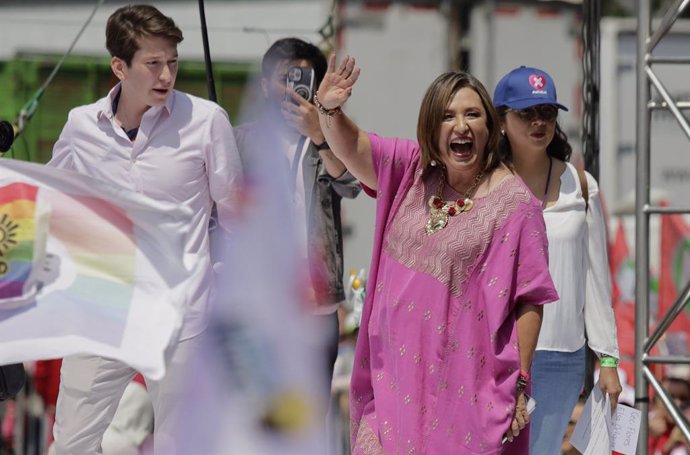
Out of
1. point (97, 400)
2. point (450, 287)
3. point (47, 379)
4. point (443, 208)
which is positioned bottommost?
point (47, 379)

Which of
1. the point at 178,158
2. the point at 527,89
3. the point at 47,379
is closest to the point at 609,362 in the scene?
the point at 527,89

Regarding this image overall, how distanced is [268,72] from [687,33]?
851 centimetres

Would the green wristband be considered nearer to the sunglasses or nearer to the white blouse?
the white blouse

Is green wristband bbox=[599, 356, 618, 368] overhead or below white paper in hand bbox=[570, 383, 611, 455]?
overhead

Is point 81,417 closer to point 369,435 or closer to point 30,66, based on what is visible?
point 369,435

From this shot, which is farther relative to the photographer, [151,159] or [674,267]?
[674,267]

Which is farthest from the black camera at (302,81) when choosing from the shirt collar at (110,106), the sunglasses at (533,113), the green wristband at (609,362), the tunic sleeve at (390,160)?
the green wristband at (609,362)

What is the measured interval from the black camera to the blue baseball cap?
2.31ft

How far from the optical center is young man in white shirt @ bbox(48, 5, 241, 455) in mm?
5074

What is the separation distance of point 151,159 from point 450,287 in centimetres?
116

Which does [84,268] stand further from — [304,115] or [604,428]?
[604,428]

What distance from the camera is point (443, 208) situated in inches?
184

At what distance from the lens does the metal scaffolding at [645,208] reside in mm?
6043

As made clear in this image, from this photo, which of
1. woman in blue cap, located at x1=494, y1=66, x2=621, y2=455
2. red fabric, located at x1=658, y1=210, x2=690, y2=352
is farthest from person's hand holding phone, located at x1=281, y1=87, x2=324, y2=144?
red fabric, located at x1=658, y1=210, x2=690, y2=352
